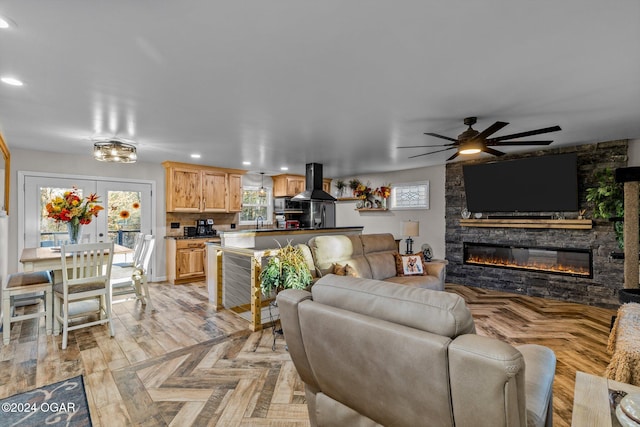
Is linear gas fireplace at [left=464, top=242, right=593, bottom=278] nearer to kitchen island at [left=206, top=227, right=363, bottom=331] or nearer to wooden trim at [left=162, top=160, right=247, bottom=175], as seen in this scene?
kitchen island at [left=206, top=227, right=363, bottom=331]

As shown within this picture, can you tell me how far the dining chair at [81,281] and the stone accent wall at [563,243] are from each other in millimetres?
5566

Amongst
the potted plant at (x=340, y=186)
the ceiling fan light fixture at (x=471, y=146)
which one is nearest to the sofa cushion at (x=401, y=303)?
the ceiling fan light fixture at (x=471, y=146)

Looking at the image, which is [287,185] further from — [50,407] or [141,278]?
[50,407]

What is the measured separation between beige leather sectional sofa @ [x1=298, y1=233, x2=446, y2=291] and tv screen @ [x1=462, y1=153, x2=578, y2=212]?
185 centimetres

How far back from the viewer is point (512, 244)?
17.8 ft

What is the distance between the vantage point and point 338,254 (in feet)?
13.4

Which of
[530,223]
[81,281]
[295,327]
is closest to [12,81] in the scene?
[81,281]

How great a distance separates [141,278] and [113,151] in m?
1.70

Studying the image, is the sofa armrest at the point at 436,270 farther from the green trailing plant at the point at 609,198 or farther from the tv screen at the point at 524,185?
the green trailing plant at the point at 609,198

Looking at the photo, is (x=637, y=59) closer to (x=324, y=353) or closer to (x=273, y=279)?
(x=324, y=353)

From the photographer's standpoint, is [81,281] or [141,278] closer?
[81,281]

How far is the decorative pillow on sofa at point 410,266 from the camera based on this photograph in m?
4.47

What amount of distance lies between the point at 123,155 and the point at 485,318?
5093mm

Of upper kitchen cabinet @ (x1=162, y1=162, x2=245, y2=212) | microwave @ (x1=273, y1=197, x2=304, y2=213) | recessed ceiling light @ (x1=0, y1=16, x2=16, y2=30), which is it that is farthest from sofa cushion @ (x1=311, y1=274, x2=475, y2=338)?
microwave @ (x1=273, y1=197, x2=304, y2=213)
